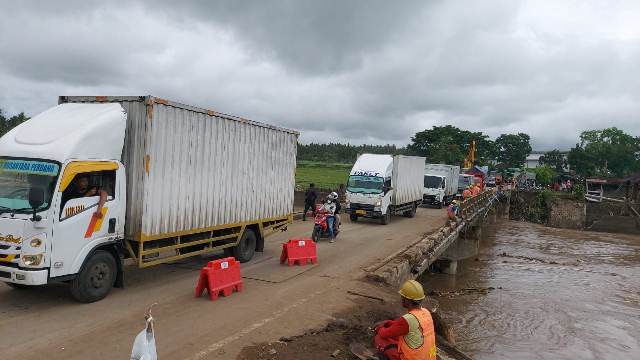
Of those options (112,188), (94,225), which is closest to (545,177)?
(112,188)

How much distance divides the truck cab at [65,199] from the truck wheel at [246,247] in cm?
355

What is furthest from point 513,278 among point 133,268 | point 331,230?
point 133,268

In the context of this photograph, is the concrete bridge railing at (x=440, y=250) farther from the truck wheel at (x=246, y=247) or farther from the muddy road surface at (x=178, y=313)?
the truck wheel at (x=246, y=247)

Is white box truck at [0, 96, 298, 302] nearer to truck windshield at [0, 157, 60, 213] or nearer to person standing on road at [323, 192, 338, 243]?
truck windshield at [0, 157, 60, 213]

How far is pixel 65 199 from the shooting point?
24.4 ft

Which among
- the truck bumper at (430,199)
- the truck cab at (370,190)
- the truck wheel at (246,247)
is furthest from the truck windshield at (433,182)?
the truck wheel at (246,247)

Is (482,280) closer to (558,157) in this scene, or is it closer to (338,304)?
(338,304)

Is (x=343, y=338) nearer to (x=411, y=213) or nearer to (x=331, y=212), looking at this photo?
(x=331, y=212)

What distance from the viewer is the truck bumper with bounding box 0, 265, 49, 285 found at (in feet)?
23.1

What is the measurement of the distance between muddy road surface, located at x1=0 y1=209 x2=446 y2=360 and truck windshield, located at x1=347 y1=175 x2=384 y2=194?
9.01 meters

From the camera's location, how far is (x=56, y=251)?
23.9ft

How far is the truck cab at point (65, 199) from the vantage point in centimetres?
710

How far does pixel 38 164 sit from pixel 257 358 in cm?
453

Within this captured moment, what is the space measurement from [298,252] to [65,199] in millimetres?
5960
